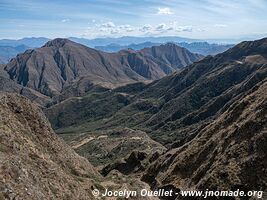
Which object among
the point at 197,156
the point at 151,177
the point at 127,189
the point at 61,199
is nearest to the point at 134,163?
the point at 151,177

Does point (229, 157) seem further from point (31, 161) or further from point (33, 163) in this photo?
point (31, 161)

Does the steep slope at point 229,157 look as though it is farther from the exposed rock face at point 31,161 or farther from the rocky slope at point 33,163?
the exposed rock face at point 31,161

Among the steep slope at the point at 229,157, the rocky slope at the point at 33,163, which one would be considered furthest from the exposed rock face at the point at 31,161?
the steep slope at the point at 229,157

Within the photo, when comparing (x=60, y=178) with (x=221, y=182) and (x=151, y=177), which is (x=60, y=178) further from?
(x=151, y=177)

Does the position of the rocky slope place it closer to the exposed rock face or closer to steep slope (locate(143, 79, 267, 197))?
the exposed rock face

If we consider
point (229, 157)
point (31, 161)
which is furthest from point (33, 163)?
point (229, 157)

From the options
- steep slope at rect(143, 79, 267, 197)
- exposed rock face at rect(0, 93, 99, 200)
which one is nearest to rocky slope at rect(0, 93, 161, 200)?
exposed rock face at rect(0, 93, 99, 200)
